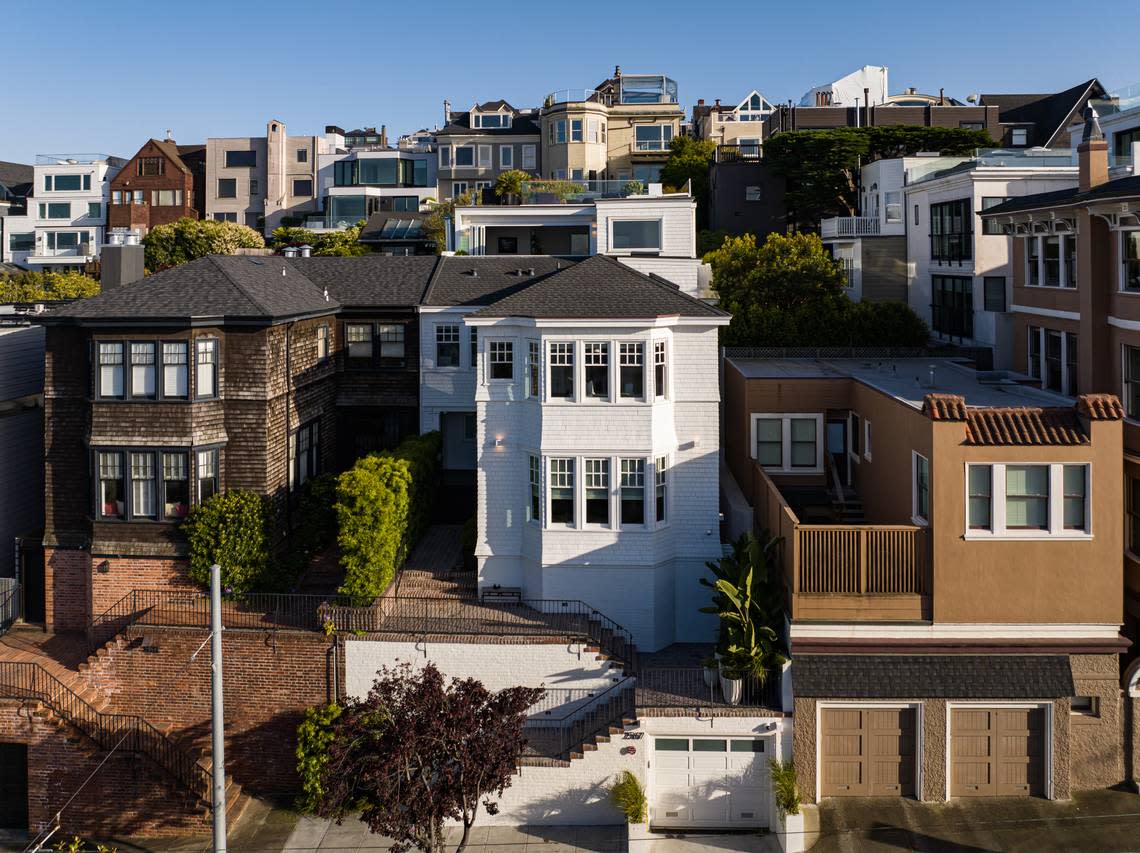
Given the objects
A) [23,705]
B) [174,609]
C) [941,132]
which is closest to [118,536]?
[174,609]

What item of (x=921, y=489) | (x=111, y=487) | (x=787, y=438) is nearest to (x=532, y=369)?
(x=787, y=438)

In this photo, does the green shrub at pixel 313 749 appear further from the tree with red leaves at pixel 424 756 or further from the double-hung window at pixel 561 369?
the double-hung window at pixel 561 369

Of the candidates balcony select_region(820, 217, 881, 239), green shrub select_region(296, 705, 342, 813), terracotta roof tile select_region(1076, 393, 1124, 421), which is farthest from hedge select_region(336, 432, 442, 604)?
balcony select_region(820, 217, 881, 239)

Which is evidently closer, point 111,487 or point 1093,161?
point 1093,161

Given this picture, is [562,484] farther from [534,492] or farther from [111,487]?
[111,487]

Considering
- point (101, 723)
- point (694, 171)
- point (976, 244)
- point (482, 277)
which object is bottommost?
point (101, 723)
